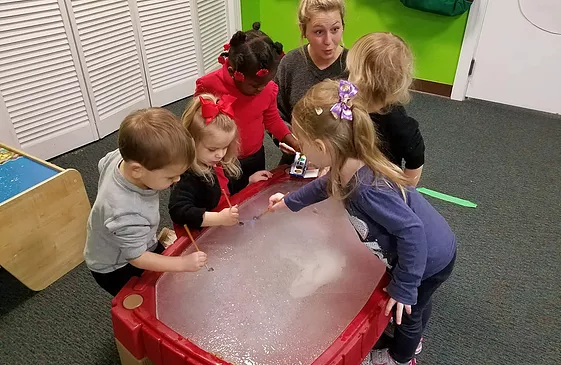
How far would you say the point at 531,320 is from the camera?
4.79ft

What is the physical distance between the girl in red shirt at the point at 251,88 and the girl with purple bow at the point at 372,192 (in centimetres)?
35

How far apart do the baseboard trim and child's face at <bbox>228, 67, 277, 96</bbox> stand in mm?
1730

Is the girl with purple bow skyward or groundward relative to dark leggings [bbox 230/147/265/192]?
skyward

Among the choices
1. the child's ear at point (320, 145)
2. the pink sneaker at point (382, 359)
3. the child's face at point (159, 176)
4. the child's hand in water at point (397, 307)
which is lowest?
the pink sneaker at point (382, 359)

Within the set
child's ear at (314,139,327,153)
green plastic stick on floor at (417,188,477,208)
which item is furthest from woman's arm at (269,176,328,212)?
green plastic stick on floor at (417,188,477,208)

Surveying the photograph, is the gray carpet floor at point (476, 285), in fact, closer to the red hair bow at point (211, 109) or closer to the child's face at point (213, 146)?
the child's face at point (213, 146)

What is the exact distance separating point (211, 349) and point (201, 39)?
2.23m

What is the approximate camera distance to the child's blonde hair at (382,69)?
4.00ft

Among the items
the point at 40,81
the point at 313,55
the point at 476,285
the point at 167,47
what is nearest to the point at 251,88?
the point at 313,55

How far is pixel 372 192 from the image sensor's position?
1000 millimetres

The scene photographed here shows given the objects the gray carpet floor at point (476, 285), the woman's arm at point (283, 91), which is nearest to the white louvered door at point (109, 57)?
the gray carpet floor at point (476, 285)

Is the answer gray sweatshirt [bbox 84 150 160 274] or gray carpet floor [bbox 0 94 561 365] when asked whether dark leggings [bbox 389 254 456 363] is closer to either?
gray carpet floor [bbox 0 94 561 365]

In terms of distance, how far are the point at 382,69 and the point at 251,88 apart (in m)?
0.38

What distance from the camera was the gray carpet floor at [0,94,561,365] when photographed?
1374 millimetres
